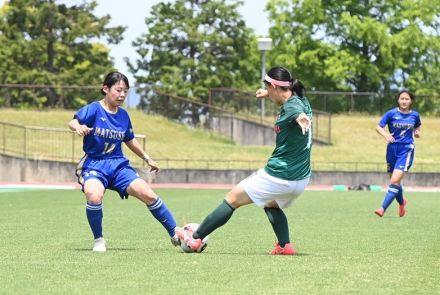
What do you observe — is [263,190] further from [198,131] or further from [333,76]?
[333,76]

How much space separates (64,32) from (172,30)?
6.35 m

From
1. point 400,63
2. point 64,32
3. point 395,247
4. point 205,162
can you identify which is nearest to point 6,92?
point 64,32

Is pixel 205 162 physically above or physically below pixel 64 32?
below

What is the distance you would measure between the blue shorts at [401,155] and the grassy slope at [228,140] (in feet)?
75.0

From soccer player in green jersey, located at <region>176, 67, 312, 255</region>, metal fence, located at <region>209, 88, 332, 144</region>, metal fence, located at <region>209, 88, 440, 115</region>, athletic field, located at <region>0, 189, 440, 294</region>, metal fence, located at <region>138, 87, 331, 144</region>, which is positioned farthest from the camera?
metal fence, located at <region>209, 88, 440, 115</region>

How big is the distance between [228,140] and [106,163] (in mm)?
39982

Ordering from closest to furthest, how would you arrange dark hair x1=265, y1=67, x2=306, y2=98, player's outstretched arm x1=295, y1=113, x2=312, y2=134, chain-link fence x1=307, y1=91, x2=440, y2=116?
player's outstretched arm x1=295, y1=113, x2=312, y2=134, dark hair x1=265, y1=67, x2=306, y2=98, chain-link fence x1=307, y1=91, x2=440, y2=116

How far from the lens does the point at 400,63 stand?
2559 inches

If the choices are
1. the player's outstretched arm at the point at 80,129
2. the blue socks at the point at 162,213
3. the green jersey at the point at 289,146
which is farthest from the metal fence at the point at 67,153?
the green jersey at the point at 289,146

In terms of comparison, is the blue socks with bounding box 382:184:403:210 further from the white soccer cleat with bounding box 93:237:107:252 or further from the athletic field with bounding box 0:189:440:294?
the white soccer cleat with bounding box 93:237:107:252

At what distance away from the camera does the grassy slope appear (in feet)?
140

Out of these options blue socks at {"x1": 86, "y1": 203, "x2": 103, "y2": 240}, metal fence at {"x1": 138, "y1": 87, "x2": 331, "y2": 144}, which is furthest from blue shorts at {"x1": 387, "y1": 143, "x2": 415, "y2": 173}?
metal fence at {"x1": 138, "y1": 87, "x2": 331, "y2": 144}

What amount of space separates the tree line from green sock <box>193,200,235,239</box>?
49070mm

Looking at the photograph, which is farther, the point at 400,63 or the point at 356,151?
the point at 400,63
